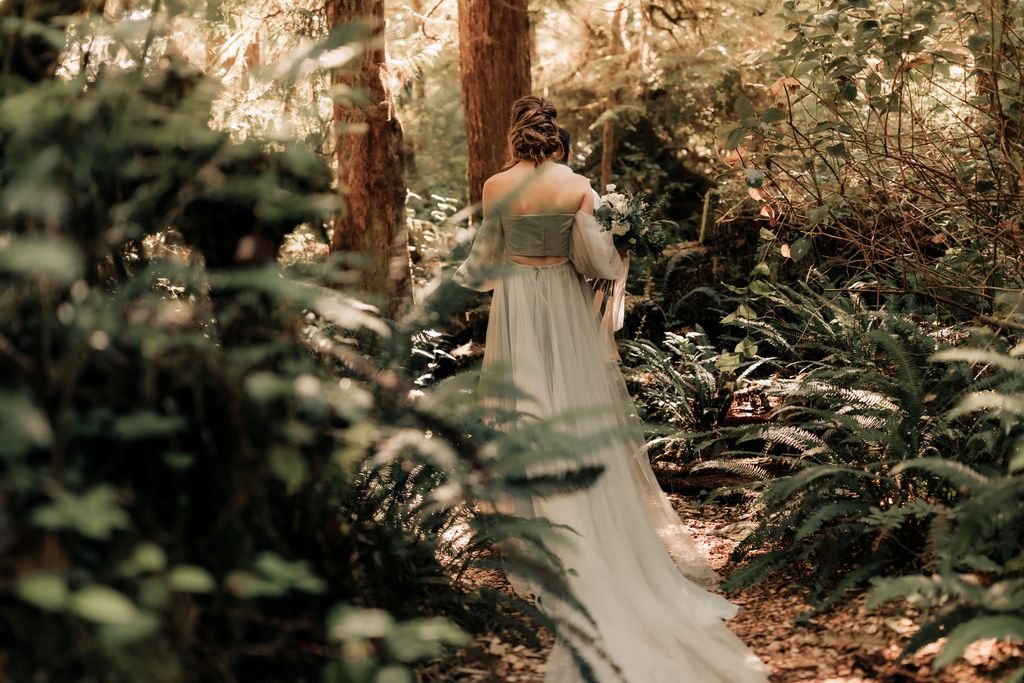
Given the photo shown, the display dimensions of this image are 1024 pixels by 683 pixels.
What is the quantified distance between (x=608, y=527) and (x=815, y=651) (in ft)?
4.09

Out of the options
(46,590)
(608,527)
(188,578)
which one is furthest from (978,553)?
(46,590)

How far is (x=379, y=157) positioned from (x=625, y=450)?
3.68 meters

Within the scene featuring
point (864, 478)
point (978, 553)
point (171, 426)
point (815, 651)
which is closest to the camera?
point (171, 426)

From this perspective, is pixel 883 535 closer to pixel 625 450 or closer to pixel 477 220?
pixel 625 450

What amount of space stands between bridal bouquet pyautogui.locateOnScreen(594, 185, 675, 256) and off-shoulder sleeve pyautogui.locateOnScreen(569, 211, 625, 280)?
55 mm

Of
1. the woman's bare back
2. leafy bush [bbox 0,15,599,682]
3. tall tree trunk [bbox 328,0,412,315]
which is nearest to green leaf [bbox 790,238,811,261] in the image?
the woman's bare back

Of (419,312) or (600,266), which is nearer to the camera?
(419,312)

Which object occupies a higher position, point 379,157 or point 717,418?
point 379,157

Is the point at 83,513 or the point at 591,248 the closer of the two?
the point at 83,513

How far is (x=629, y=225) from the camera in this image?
534cm

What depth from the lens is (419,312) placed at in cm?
302

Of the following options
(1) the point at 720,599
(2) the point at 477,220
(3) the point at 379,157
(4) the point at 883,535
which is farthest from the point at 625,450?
(2) the point at 477,220

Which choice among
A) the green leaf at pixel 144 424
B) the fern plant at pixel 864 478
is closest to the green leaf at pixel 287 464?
the green leaf at pixel 144 424

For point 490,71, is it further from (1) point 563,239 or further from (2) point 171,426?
(2) point 171,426
